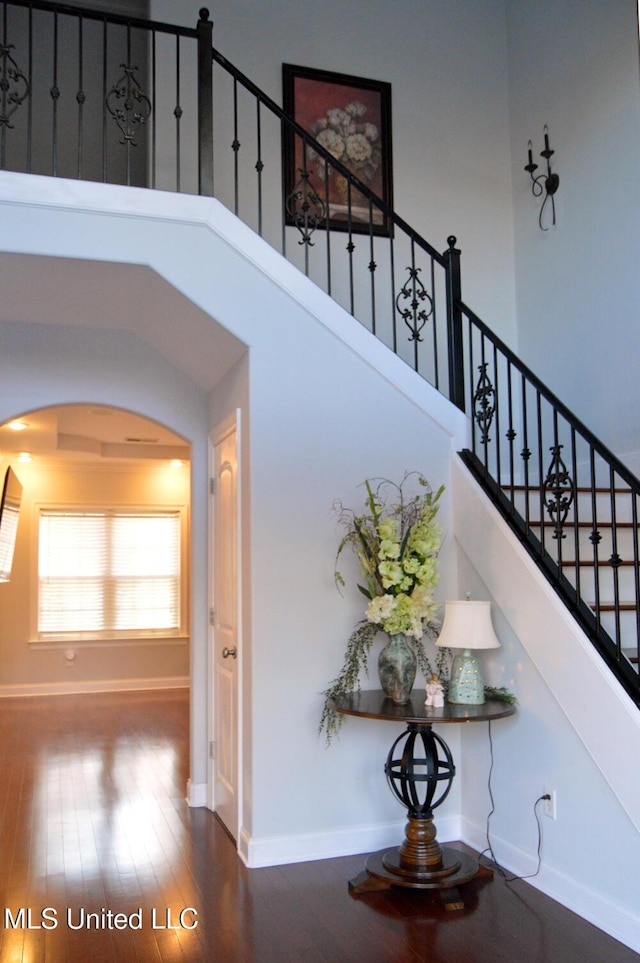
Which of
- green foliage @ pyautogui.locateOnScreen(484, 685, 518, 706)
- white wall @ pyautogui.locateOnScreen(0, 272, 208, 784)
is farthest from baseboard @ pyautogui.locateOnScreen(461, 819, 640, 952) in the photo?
white wall @ pyautogui.locateOnScreen(0, 272, 208, 784)

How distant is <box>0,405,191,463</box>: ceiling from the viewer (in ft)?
23.9

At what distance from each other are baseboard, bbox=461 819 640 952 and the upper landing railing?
98cm

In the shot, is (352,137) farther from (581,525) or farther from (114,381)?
(581,525)

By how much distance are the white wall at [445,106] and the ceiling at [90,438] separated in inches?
107

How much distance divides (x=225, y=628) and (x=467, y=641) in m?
1.57

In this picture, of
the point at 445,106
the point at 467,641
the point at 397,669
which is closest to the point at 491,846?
the point at 397,669

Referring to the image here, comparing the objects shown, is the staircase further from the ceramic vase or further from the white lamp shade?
the ceramic vase

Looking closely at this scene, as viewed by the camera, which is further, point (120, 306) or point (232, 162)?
point (232, 162)

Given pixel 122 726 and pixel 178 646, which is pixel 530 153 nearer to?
pixel 122 726

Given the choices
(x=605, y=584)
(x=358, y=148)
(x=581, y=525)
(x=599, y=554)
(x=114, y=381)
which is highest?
(x=358, y=148)

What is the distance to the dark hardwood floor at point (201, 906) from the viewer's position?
2.98 metres

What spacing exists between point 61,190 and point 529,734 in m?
3.23

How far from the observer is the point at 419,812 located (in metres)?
3.64

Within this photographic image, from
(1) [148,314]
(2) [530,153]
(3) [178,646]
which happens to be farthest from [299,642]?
(3) [178,646]
